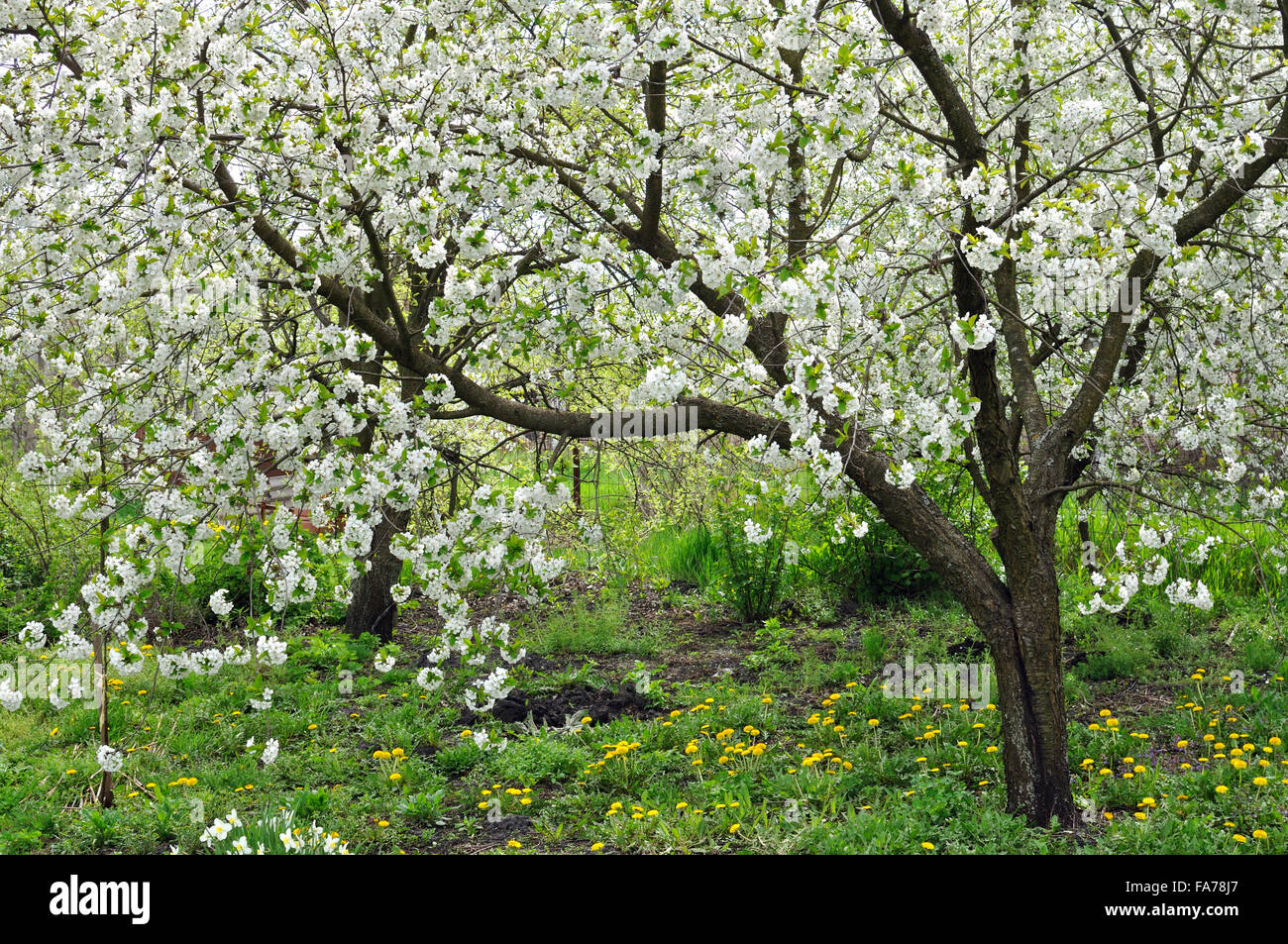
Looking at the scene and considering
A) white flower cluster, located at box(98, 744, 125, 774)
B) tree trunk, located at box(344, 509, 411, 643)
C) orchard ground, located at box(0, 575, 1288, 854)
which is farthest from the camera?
tree trunk, located at box(344, 509, 411, 643)

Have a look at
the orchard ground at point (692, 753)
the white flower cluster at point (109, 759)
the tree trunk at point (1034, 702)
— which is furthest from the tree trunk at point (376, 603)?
the tree trunk at point (1034, 702)

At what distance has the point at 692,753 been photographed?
450cm

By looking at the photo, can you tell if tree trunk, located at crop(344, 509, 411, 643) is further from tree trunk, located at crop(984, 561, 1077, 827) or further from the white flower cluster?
tree trunk, located at crop(984, 561, 1077, 827)

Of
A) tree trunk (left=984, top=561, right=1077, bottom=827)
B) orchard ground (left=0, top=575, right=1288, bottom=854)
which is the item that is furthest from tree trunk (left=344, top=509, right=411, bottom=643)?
tree trunk (left=984, top=561, right=1077, bottom=827)

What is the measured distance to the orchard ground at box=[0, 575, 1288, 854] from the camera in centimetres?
378

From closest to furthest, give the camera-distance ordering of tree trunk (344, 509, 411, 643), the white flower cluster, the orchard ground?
1. the white flower cluster
2. the orchard ground
3. tree trunk (344, 509, 411, 643)

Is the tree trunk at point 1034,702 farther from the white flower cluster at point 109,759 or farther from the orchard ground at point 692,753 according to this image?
the white flower cluster at point 109,759

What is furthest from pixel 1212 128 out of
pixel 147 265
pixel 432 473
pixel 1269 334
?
pixel 147 265

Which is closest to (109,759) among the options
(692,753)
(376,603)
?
(692,753)

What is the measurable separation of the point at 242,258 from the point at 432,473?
1051mm

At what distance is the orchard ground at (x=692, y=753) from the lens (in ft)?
12.4
